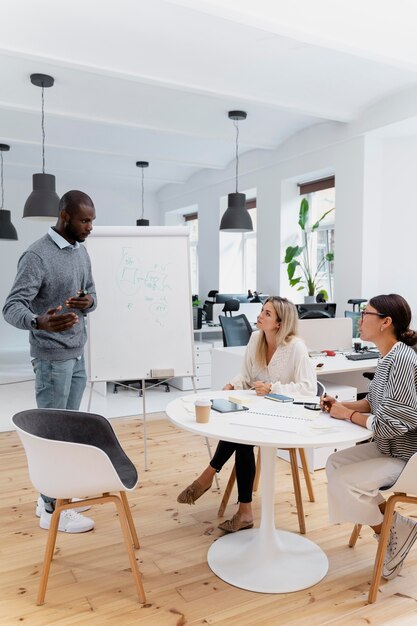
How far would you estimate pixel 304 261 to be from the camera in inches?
274

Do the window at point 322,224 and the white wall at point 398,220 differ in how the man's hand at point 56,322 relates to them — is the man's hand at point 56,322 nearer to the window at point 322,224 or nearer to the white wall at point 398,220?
the white wall at point 398,220

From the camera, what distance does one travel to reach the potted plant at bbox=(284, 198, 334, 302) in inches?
255

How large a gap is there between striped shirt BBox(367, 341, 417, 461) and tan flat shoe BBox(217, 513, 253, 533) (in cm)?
88

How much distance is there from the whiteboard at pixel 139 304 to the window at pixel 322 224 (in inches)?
151

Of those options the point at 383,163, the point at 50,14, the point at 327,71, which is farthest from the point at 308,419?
the point at 383,163

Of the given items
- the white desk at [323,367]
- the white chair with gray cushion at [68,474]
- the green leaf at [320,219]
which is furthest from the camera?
the green leaf at [320,219]

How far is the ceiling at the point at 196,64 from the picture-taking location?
10.6 ft

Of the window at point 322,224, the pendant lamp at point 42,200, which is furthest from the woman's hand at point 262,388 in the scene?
the window at point 322,224

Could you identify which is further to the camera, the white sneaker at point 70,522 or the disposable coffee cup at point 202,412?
the white sneaker at point 70,522

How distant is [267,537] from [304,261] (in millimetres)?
5086

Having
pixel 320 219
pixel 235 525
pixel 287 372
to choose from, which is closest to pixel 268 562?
pixel 235 525

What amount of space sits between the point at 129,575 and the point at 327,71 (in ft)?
13.5

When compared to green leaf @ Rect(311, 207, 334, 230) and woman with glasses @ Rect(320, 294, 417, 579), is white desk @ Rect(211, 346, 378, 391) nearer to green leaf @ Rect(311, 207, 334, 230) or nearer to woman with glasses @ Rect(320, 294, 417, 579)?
woman with glasses @ Rect(320, 294, 417, 579)

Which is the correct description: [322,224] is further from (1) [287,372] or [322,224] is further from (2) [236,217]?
(1) [287,372]
